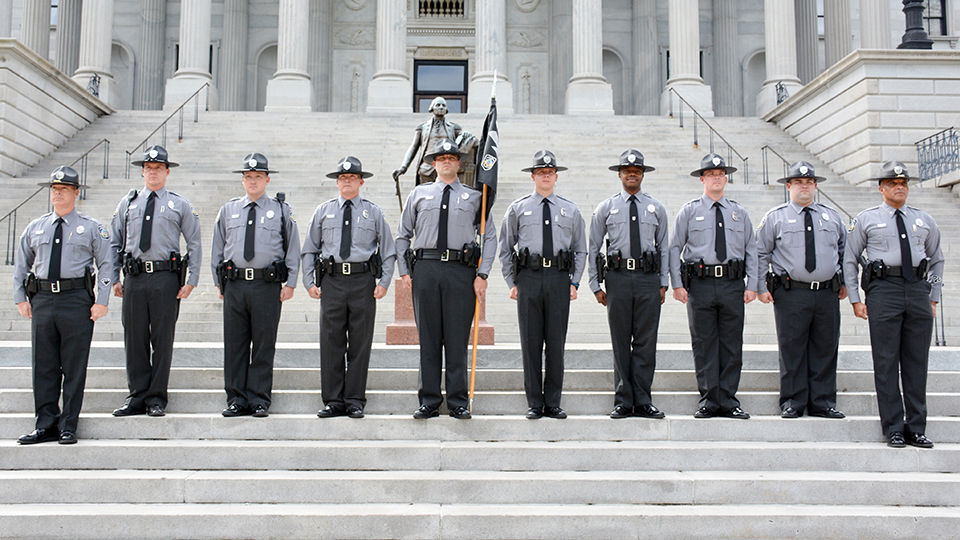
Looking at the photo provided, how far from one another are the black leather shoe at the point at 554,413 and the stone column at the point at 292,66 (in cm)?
2160

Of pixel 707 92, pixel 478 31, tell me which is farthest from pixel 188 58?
pixel 707 92

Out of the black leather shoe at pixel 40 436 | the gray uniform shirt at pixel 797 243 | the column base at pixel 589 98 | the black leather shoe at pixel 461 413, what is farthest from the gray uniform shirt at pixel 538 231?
→ the column base at pixel 589 98

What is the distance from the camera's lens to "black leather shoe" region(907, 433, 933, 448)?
6.49 metres

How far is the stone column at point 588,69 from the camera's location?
26.9m

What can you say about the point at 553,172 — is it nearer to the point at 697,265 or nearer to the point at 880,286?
the point at 697,265

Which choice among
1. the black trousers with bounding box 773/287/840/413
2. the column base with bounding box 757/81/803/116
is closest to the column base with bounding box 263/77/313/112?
the column base with bounding box 757/81/803/116

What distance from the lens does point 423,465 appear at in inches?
246

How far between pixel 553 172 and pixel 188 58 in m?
24.0

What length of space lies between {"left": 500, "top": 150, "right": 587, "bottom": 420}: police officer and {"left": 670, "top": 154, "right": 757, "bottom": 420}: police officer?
101 cm

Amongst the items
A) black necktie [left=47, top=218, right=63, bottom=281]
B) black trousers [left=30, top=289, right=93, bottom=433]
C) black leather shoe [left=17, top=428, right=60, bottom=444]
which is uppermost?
black necktie [left=47, top=218, right=63, bottom=281]

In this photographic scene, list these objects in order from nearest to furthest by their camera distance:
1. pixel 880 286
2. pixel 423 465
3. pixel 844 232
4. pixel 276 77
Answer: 1. pixel 423 465
2. pixel 880 286
3. pixel 844 232
4. pixel 276 77

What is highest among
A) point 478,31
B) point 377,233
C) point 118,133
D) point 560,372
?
point 478,31

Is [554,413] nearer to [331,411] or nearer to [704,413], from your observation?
[704,413]

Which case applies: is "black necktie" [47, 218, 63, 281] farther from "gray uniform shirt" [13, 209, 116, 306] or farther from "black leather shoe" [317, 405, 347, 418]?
"black leather shoe" [317, 405, 347, 418]
